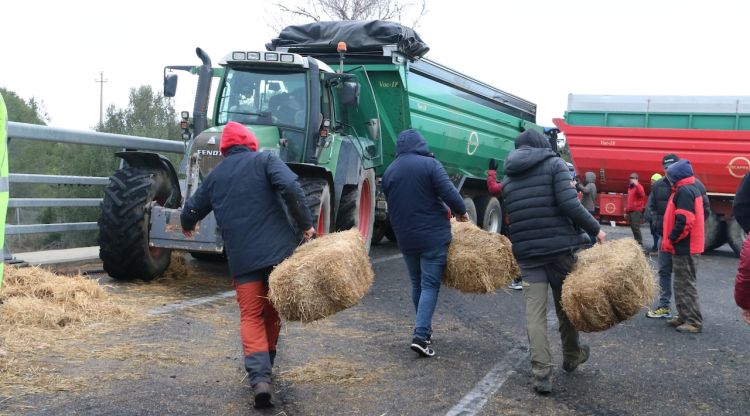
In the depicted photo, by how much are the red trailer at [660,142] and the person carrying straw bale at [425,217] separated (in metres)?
11.8

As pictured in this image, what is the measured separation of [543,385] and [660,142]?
13.1m

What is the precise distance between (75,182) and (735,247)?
13003 millimetres

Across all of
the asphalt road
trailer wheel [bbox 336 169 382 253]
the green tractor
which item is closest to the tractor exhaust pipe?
the green tractor

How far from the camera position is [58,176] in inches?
366

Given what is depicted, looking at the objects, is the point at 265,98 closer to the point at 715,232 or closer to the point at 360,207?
the point at 360,207

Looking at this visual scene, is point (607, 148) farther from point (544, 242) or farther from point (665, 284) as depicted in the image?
point (544, 242)

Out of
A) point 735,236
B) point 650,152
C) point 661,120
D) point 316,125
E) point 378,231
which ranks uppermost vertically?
point 661,120

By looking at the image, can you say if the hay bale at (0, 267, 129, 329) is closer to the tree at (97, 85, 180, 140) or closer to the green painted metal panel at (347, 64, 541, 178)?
the green painted metal panel at (347, 64, 541, 178)

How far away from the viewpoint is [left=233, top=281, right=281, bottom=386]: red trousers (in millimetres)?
4699

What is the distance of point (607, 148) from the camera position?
680 inches

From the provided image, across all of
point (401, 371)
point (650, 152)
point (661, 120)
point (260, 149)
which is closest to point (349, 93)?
point (260, 149)

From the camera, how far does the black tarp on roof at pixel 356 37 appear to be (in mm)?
11516

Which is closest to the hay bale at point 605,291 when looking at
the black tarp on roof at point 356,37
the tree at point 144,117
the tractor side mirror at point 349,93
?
the tractor side mirror at point 349,93

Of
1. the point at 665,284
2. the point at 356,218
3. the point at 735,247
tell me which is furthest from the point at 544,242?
the point at 735,247
